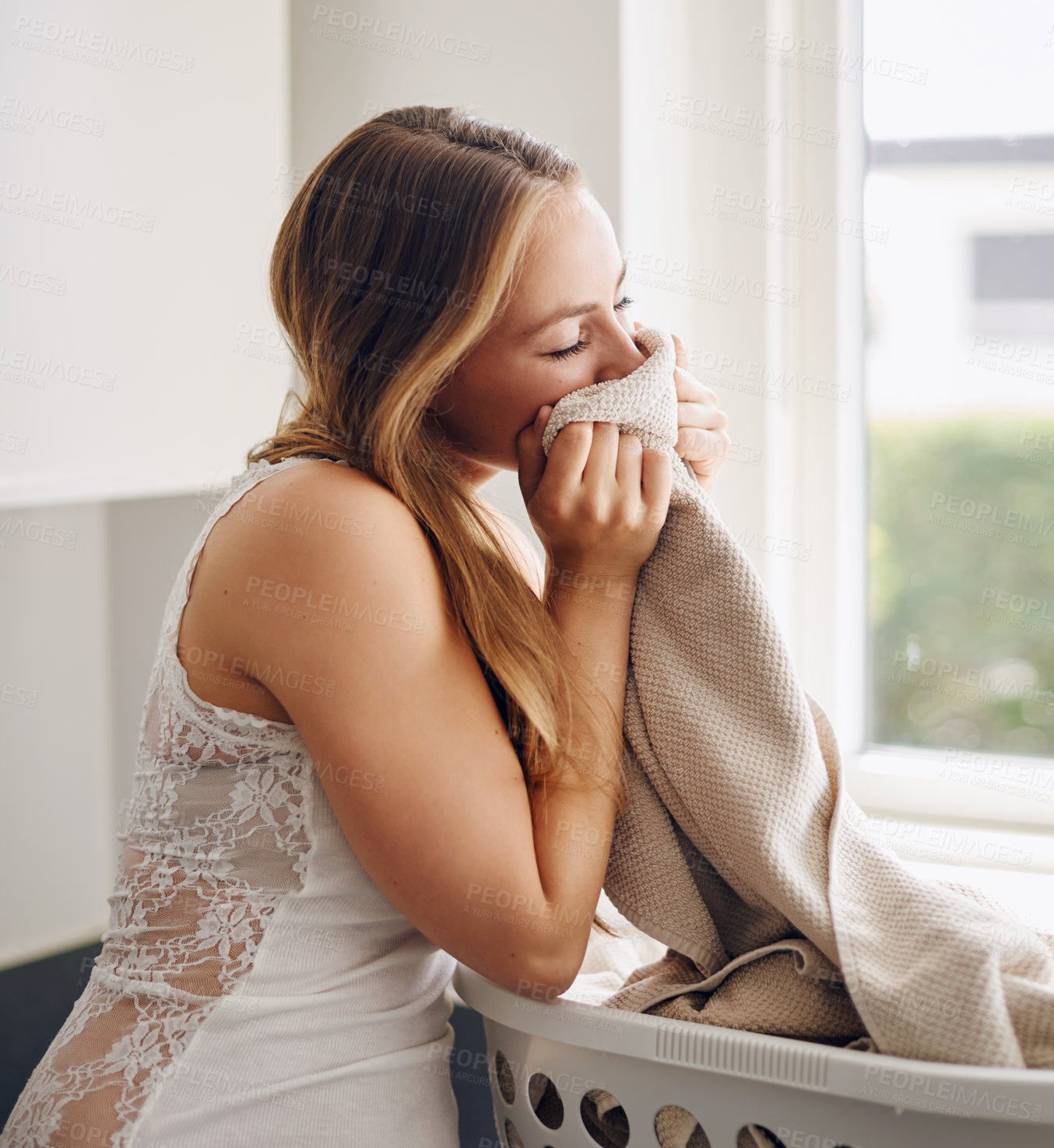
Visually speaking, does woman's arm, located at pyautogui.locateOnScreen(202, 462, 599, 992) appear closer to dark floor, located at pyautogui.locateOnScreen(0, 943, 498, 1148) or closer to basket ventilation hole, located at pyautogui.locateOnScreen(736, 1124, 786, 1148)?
basket ventilation hole, located at pyautogui.locateOnScreen(736, 1124, 786, 1148)

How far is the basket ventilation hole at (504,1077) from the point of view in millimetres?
736

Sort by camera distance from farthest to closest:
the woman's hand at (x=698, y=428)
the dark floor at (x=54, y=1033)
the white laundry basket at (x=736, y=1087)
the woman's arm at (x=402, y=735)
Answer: the dark floor at (x=54, y=1033), the woman's hand at (x=698, y=428), the woman's arm at (x=402, y=735), the white laundry basket at (x=736, y=1087)

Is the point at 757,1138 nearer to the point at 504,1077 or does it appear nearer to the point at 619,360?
the point at 504,1077

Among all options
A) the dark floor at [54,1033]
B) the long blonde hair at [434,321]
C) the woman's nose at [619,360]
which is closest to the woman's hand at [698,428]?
the woman's nose at [619,360]

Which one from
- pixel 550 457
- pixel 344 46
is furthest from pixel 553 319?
pixel 344 46

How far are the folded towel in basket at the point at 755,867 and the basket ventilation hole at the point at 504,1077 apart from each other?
0.08 m

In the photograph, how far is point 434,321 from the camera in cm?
77

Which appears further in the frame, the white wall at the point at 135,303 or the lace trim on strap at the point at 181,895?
the white wall at the point at 135,303

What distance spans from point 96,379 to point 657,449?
20.9 inches

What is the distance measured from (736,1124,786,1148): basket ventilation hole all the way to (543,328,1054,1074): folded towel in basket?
5 cm

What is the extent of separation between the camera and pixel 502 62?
48.1 inches

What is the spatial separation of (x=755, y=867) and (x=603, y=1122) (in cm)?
18

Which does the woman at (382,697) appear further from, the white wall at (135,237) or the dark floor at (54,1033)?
the dark floor at (54,1033)

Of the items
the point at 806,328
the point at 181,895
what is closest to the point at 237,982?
the point at 181,895
